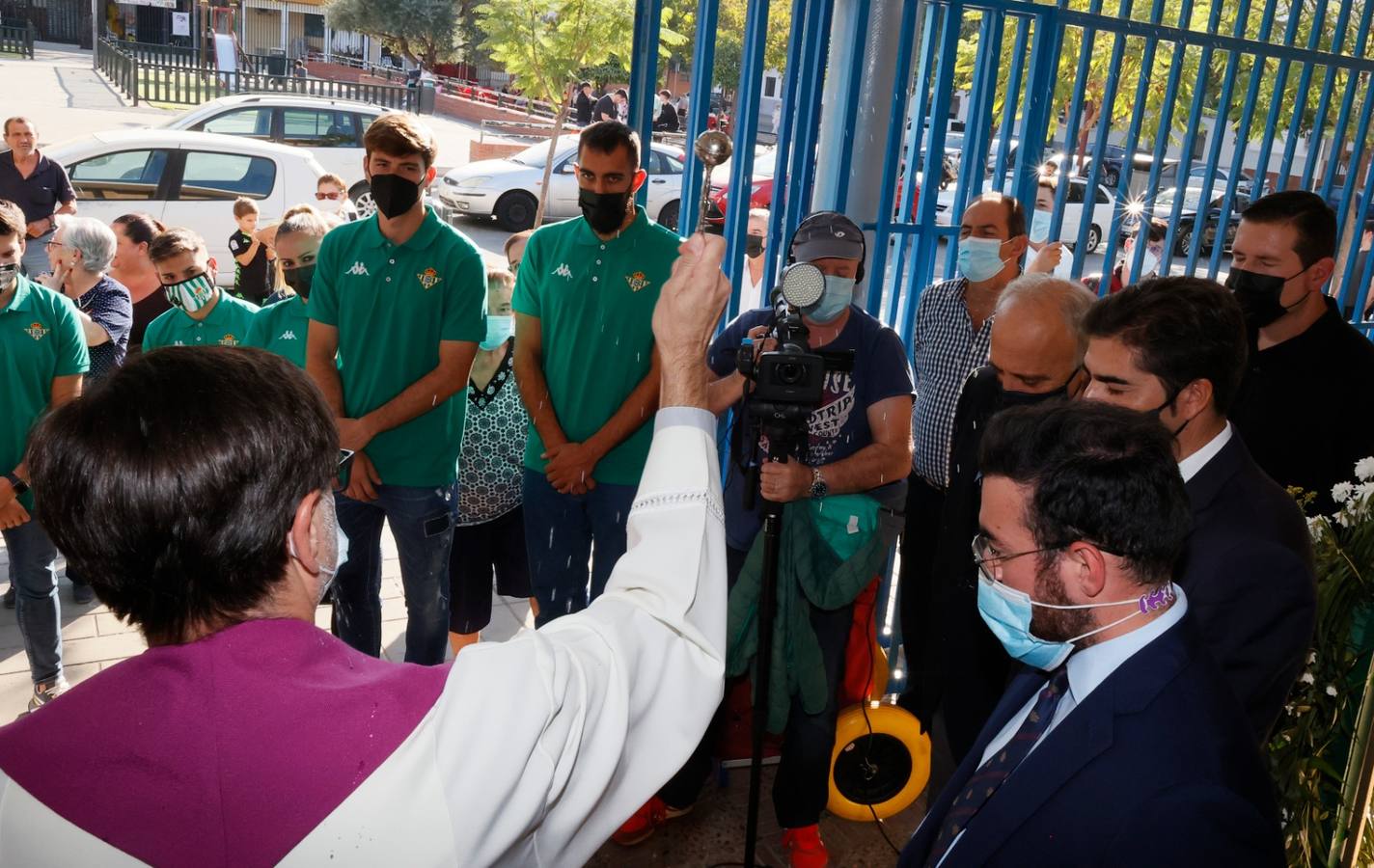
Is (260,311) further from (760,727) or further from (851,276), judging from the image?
(760,727)

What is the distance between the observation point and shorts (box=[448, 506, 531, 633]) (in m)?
4.18

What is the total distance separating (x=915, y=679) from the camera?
Answer: 13.2 ft

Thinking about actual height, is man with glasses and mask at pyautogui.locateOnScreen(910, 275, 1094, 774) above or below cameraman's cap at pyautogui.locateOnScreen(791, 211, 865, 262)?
below

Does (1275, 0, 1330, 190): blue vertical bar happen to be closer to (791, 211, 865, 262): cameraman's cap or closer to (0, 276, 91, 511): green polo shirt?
(791, 211, 865, 262): cameraman's cap

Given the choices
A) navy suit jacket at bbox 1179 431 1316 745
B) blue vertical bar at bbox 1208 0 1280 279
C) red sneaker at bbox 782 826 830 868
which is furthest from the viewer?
blue vertical bar at bbox 1208 0 1280 279

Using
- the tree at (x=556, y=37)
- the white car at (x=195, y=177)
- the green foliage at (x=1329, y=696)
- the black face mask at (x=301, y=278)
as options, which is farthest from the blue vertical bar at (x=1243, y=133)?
the tree at (x=556, y=37)

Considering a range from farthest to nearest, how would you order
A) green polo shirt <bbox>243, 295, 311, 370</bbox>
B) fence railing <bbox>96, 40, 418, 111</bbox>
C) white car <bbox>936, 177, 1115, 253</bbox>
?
1. fence railing <bbox>96, 40, 418, 111</bbox>
2. white car <bbox>936, 177, 1115, 253</bbox>
3. green polo shirt <bbox>243, 295, 311, 370</bbox>

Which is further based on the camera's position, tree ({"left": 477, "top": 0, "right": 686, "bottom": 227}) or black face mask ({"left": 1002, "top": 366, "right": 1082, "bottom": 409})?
tree ({"left": 477, "top": 0, "right": 686, "bottom": 227})

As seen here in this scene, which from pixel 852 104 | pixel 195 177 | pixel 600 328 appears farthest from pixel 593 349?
pixel 195 177

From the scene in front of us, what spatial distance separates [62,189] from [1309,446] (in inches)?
402

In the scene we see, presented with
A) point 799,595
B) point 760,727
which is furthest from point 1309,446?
point 760,727

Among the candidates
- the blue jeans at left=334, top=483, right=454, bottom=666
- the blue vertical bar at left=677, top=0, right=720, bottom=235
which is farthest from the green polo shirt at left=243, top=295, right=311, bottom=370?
the blue vertical bar at left=677, top=0, right=720, bottom=235

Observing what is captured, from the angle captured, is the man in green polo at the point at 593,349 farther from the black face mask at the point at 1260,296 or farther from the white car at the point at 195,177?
the white car at the point at 195,177

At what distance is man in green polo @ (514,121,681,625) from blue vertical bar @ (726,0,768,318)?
0.24 m
